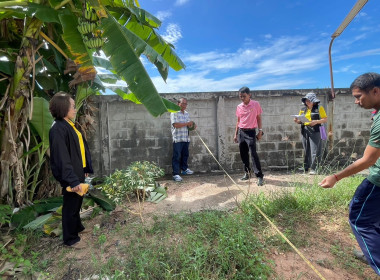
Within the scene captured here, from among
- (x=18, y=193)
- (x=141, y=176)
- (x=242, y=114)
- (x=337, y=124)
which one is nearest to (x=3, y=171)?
(x=18, y=193)

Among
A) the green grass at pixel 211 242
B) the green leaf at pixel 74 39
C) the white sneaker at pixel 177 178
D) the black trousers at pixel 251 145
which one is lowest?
the green grass at pixel 211 242

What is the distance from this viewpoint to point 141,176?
3744 mm

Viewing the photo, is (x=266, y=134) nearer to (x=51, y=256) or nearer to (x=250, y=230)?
(x=250, y=230)

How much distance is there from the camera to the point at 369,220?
74.5 inches

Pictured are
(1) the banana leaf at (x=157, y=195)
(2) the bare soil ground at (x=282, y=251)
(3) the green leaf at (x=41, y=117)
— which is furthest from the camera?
(1) the banana leaf at (x=157, y=195)

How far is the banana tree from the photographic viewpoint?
2.55 m

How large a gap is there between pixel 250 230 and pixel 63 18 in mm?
3094

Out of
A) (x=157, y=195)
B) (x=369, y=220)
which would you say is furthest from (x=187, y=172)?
(x=369, y=220)

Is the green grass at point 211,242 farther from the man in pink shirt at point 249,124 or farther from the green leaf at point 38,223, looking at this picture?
the man in pink shirt at point 249,124

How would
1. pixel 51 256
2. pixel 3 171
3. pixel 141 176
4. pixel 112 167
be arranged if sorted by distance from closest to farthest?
pixel 51 256
pixel 3 171
pixel 141 176
pixel 112 167

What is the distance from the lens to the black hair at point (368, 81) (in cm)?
185

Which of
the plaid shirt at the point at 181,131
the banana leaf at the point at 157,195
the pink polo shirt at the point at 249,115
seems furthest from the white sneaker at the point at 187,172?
the pink polo shirt at the point at 249,115

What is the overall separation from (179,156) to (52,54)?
3.03m

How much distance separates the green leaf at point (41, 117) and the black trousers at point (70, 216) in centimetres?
110
